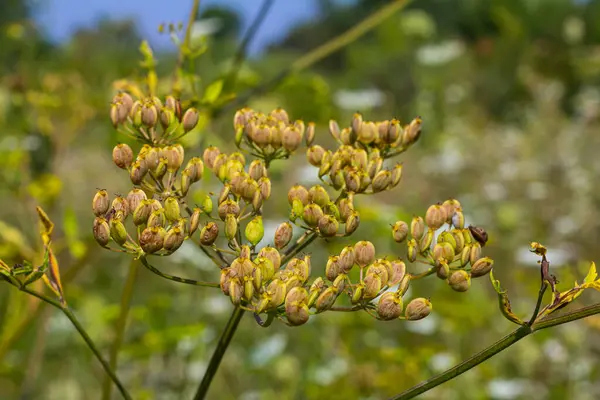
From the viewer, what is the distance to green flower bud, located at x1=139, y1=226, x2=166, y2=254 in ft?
1.88

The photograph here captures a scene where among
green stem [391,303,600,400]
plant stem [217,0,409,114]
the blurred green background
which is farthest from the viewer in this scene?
the blurred green background

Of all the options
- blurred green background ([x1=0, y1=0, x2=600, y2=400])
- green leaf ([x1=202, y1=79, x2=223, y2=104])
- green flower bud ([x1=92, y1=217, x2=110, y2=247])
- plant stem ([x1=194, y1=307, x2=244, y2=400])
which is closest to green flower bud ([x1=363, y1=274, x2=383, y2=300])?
plant stem ([x1=194, y1=307, x2=244, y2=400])

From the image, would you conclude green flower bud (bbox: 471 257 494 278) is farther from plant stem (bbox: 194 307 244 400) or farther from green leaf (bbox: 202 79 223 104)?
green leaf (bbox: 202 79 223 104)

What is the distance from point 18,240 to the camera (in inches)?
51.9

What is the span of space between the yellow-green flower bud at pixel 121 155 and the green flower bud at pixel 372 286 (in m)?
0.24

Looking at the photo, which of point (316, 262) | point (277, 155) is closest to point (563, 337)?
point (316, 262)

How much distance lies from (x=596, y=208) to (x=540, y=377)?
6.00 feet

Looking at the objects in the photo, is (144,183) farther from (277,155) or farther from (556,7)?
(556,7)

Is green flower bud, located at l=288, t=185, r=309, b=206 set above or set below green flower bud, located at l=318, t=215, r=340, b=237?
above

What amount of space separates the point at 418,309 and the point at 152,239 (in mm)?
224

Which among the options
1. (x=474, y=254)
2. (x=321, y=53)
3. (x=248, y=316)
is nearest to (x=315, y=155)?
(x=474, y=254)

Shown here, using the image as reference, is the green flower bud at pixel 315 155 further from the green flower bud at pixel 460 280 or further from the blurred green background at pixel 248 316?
the blurred green background at pixel 248 316

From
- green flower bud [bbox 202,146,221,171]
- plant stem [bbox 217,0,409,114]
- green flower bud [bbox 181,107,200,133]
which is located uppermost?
plant stem [bbox 217,0,409,114]

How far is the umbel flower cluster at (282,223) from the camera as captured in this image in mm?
570
